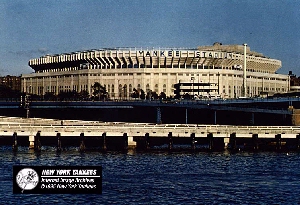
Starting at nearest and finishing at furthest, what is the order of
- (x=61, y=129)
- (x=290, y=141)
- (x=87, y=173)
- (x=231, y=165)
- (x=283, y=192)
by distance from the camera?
(x=87, y=173) < (x=283, y=192) < (x=231, y=165) < (x=61, y=129) < (x=290, y=141)

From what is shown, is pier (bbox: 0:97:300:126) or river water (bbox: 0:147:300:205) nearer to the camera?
river water (bbox: 0:147:300:205)

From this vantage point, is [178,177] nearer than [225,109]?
Yes

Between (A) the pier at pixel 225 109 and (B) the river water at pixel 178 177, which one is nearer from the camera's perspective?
(B) the river water at pixel 178 177

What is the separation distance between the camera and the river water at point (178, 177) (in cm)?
6034

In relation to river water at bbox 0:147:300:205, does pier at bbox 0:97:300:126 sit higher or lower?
higher

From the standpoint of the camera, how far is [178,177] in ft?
243

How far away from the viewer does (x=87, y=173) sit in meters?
42.3

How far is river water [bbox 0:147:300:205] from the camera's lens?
60.3m

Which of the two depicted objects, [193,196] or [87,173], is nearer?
[87,173]

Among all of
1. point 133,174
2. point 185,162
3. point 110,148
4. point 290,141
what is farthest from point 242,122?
point 133,174

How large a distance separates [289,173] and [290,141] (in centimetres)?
5125

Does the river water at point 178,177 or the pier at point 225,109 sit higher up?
the pier at point 225,109

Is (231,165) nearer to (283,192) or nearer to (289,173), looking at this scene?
(289,173)

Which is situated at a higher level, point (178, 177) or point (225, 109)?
point (225, 109)
